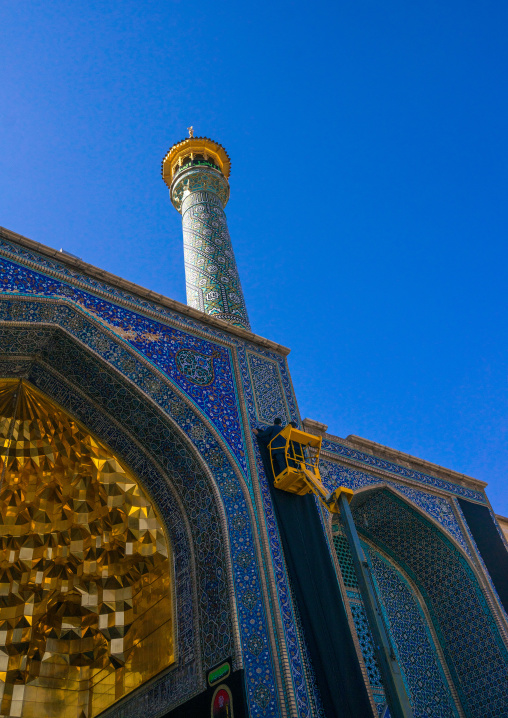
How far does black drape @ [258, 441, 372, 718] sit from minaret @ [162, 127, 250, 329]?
2.20 m

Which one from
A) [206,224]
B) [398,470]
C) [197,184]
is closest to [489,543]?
[398,470]

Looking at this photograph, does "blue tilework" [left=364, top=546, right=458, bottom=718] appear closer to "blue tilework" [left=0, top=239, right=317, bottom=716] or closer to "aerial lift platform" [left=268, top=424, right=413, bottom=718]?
"aerial lift platform" [left=268, top=424, right=413, bottom=718]

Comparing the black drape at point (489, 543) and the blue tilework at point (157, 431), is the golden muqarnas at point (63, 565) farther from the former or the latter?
the black drape at point (489, 543)

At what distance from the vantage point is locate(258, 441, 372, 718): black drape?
11.9 feet

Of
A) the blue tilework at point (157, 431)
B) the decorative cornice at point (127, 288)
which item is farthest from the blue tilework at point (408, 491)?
the blue tilework at point (157, 431)

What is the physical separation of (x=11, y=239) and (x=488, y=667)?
16.4 ft

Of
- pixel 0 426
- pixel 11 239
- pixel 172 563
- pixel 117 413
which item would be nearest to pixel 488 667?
pixel 172 563

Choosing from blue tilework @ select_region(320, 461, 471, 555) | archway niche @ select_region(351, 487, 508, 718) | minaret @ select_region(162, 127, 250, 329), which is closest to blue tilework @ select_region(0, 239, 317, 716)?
blue tilework @ select_region(320, 461, 471, 555)

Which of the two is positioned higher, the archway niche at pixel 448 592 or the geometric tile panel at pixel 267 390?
the geometric tile panel at pixel 267 390

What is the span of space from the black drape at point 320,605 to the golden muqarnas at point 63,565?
42.8 inches

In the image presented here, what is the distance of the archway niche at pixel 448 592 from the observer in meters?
5.42

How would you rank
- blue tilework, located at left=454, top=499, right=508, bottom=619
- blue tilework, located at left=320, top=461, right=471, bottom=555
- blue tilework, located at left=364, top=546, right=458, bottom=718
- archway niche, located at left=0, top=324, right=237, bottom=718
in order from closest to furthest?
archway niche, located at left=0, top=324, right=237, bottom=718 → blue tilework, located at left=364, top=546, right=458, bottom=718 → blue tilework, located at left=320, top=461, right=471, bottom=555 → blue tilework, located at left=454, top=499, right=508, bottom=619

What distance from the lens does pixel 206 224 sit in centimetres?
728

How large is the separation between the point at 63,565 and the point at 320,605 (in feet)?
7.56
